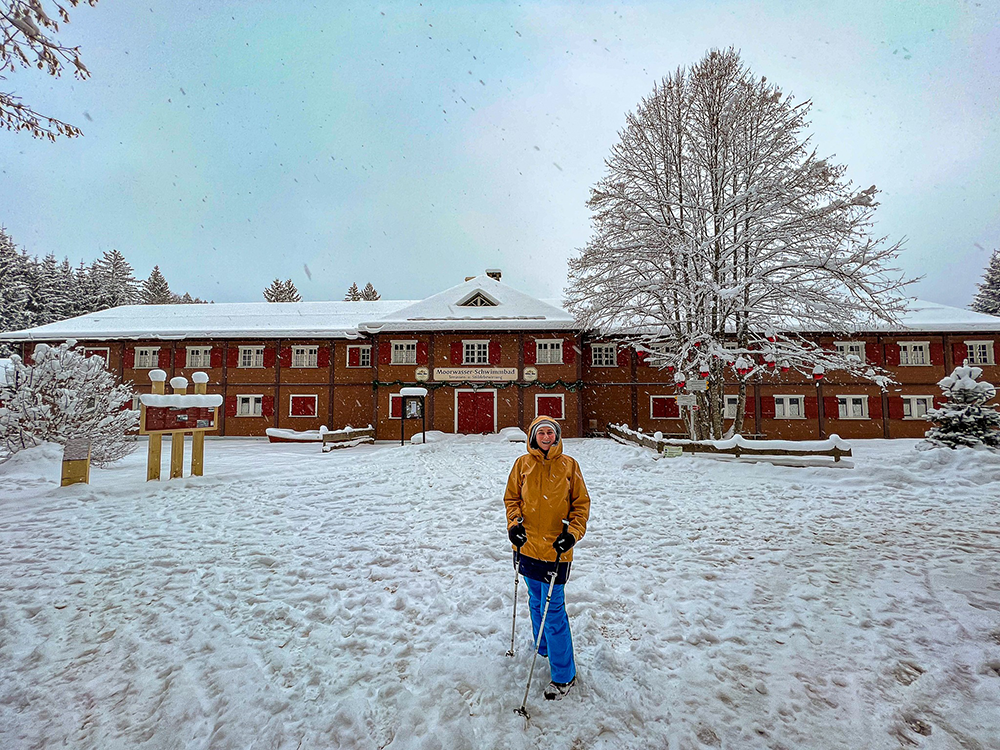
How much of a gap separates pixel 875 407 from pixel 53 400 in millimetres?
30305

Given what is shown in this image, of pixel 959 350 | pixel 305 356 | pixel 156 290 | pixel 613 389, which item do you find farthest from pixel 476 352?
pixel 156 290

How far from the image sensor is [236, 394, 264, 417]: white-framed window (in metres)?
23.8

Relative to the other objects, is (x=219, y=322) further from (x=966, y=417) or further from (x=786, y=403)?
(x=966, y=417)

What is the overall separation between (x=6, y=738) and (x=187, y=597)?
1.72 meters

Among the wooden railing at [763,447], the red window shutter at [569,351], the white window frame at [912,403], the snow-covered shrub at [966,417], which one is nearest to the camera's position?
the snow-covered shrub at [966,417]

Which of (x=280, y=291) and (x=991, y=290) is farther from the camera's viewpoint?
(x=280, y=291)

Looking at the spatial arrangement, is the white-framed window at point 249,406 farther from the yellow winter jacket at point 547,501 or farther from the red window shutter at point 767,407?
the red window shutter at point 767,407

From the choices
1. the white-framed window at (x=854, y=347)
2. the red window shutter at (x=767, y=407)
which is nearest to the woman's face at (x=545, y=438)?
the red window shutter at (x=767, y=407)

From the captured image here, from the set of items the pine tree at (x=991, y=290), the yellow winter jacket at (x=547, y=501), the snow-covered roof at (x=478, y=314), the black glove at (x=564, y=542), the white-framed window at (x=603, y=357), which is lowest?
the black glove at (x=564, y=542)

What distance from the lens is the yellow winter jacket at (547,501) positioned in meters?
3.40

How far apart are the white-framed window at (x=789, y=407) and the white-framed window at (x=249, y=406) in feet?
86.3

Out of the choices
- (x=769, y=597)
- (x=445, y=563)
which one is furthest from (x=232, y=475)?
(x=769, y=597)

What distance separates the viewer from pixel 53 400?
9484 millimetres

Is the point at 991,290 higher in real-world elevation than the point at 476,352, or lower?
higher
